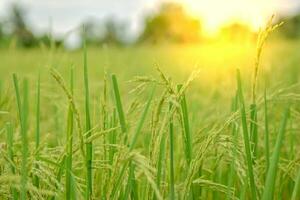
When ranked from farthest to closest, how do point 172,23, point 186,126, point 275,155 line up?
point 172,23 → point 186,126 → point 275,155

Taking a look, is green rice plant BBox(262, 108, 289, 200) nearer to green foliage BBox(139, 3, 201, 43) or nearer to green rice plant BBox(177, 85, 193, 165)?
green rice plant BBox(177, 85, 193, 165)

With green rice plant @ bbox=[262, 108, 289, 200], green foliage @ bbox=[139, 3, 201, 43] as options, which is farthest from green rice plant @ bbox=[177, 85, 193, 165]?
green foliage @ bbox=[139, 3, 201, 43]

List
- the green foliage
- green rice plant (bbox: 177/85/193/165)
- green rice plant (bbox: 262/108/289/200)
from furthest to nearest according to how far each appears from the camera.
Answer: the green foliage
green rice plant (bbox: 177/85/193/165)
green rice plant (bbox: 262/108/289/200)

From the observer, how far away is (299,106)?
5.95 ft

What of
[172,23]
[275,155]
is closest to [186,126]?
[275,155]

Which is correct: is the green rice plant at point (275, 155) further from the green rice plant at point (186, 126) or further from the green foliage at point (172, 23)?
the green foliage at point (172, 23)

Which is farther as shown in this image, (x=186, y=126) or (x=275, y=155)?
(x=186, y=126)

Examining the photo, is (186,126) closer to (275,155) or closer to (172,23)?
(275,155)

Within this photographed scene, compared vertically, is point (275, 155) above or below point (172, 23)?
below

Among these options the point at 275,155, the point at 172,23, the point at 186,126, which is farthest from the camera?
the point at 172,23

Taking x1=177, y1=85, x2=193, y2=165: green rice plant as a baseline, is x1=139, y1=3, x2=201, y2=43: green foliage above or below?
above

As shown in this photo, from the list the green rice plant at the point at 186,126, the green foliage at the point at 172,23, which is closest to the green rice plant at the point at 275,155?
the green rice plant at the point at 186,126

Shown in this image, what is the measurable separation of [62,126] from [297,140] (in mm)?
674

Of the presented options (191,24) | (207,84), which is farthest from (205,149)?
(191,24)
